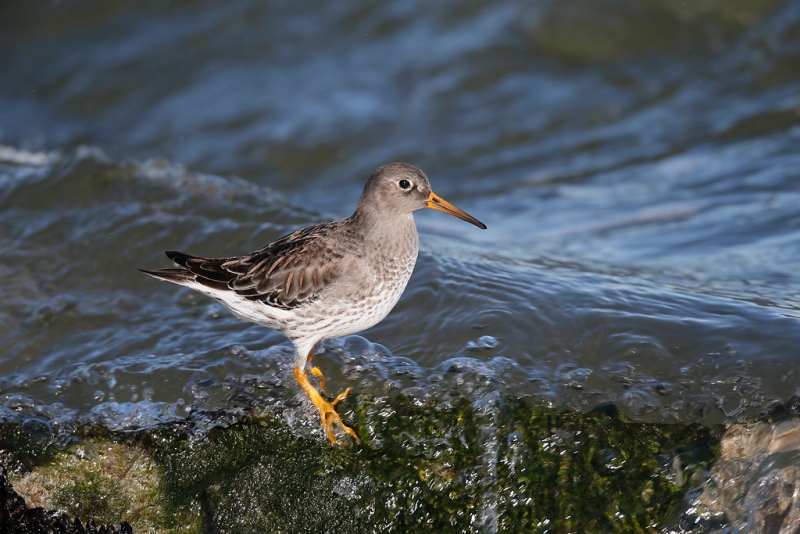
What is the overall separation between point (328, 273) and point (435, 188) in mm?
5616

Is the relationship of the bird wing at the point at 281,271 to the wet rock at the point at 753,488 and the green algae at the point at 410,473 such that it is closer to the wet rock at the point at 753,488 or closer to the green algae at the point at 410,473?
the green algae at the point at 410,473

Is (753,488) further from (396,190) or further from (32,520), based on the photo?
(32,520)

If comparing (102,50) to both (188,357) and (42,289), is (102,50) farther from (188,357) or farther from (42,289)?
(188,357)

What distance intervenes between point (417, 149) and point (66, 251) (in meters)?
5.71

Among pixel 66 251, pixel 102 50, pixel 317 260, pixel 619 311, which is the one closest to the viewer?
pixel 317 260

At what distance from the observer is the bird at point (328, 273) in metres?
5.50

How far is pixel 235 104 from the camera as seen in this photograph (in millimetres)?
13148

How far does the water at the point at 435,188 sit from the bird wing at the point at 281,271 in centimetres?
60

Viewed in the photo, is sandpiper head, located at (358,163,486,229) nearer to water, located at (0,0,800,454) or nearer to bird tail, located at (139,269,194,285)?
water, located at (0,0,800,454)

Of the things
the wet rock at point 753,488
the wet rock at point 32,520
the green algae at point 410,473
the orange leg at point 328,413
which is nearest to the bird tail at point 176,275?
the green algae at point 410,473

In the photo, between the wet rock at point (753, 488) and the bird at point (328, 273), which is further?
the bird at point (328, 273)

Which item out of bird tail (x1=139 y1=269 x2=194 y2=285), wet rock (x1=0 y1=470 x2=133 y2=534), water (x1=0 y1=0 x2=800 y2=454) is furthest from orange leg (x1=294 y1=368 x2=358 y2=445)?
wet rock (x1=0 y1=470 x2=133 y2=534)

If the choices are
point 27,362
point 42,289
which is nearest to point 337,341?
point 27,362

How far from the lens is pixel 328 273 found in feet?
18.4
